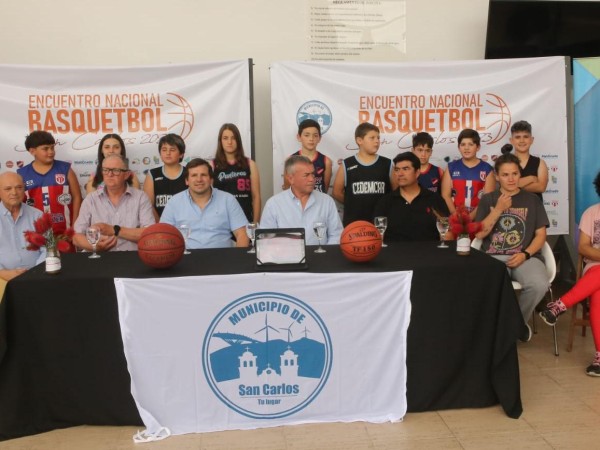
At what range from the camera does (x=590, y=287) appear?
3.38 meters

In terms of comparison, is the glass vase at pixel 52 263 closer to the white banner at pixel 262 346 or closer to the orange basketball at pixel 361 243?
the white banner at pixel 262 346

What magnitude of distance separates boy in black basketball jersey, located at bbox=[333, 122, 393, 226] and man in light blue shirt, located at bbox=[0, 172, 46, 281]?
208cm

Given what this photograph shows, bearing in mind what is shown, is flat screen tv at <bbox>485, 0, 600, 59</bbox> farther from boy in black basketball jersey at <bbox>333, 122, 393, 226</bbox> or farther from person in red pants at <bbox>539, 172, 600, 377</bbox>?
person in red pants at <bbox>539, 172, 600, 377</bbox>

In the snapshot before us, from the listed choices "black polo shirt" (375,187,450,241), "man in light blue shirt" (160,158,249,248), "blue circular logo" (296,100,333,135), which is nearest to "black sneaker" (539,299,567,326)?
"black polo shirt" (375,187,450,241)

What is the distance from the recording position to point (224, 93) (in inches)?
177

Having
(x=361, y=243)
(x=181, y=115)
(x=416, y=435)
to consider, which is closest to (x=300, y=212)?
(x=361, y=243)

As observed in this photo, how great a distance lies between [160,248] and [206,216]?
3.02ft

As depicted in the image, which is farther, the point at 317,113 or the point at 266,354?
the point at 317,113

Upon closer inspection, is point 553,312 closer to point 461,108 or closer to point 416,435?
point 416,435

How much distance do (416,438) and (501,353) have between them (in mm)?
550

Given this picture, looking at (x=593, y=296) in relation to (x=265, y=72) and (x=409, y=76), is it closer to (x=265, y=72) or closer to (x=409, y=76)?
(x=409, y=76)

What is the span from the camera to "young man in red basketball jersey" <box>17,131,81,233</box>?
13.7ft

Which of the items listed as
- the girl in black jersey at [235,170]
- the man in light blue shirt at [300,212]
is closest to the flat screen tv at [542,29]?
the girl in black jersey at [235,170]

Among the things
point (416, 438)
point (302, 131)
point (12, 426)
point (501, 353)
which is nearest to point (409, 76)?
point (302, 131)
